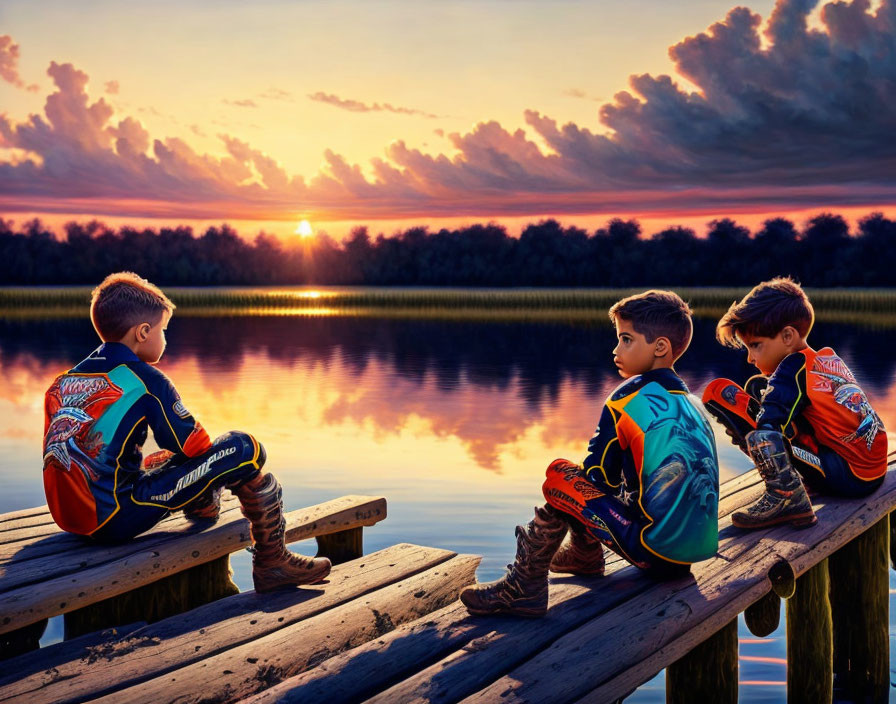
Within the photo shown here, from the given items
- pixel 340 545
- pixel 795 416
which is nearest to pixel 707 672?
pixel 795 416

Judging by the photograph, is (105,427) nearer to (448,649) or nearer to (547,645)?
(448,649)

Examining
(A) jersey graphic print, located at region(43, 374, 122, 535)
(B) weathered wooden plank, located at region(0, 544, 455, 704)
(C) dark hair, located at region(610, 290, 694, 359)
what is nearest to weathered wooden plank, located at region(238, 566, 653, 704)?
(B) weathered wooden plank, located at region(0, 544, 455, 704)

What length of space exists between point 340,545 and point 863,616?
3.57 metres

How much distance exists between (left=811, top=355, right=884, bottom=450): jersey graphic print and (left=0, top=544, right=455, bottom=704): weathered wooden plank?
256cm

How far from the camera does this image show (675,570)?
14.4 feet

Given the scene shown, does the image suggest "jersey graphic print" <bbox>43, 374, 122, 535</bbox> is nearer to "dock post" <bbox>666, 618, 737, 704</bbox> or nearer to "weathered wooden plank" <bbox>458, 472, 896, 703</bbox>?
"weathered wooden plank" <bbox>458, 472, 896, 703</bbox>

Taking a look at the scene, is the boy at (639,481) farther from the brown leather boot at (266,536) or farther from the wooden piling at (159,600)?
the wooden piling at (159,600)

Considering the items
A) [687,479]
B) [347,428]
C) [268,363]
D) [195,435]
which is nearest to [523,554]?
[687,479]

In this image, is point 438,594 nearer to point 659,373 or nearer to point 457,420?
point 659,373

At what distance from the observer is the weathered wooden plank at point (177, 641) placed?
3818 millimetres

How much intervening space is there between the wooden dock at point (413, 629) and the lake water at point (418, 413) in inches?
66.7

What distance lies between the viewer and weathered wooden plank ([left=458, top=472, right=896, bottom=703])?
11.4 ft

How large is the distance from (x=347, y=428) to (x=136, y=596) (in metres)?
13.4

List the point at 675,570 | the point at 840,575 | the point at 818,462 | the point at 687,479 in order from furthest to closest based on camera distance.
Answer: the point at 840,575
the point at 818,462
the point at 675,570
the point at 687,479
